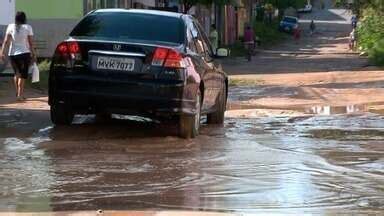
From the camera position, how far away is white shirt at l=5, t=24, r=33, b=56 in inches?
527

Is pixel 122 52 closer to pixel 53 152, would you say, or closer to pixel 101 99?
pixel 101 99

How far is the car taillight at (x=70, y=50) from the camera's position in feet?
30.9

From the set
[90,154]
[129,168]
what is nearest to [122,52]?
[90,154]

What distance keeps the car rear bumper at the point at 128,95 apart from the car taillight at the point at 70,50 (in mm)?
261

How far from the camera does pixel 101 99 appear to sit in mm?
9383

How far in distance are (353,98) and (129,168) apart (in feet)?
32.5

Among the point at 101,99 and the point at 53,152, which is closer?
the point at 53,152

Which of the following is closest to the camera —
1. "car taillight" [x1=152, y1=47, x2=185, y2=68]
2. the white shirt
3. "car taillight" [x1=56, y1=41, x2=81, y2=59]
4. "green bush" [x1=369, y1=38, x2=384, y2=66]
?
"car taillight" [x1=152, y1=47, x2=185, y2=68]

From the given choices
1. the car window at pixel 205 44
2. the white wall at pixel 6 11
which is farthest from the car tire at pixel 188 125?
the white wall at pixel 6 11

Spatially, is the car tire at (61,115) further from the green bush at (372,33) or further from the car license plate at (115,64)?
the green bush at (372,33)

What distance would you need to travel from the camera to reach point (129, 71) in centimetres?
931

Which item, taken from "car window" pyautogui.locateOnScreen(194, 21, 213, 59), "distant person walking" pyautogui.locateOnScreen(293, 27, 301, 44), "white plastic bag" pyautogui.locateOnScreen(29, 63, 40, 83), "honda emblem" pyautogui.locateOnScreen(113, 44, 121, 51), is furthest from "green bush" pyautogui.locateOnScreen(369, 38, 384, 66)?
"distant person walking" pyautogui.locateOnScreen(293, 27, 301, 44)

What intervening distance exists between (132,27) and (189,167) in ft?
8.69

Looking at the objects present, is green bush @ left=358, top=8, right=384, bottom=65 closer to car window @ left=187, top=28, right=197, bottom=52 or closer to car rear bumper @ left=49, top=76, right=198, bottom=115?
car window @ left=187, top=28, right=197, bottom=52
